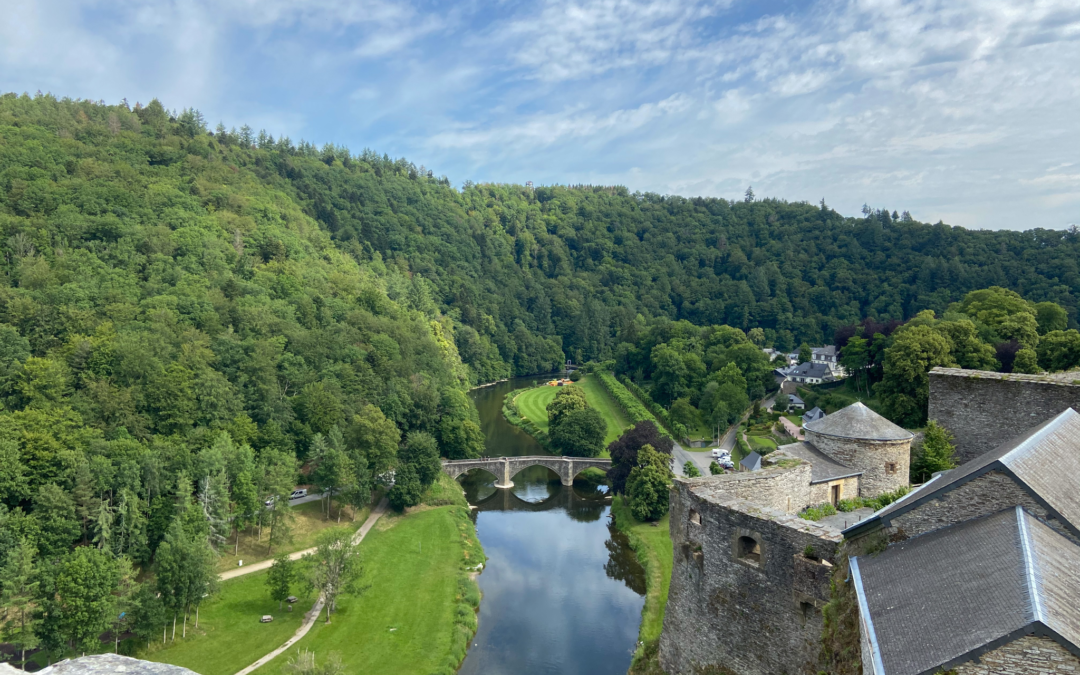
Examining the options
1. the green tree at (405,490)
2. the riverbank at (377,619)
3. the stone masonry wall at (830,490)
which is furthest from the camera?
the green tree at (405,490)

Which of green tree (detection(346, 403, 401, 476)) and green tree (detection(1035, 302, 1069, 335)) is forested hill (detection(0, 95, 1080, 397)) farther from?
green tree (detection(1035, 302, 1069, 335))

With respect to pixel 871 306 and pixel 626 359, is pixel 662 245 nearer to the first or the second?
pixel 871 306

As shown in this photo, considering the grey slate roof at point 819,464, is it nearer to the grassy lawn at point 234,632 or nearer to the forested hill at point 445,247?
the grassy lawn at point 234,632

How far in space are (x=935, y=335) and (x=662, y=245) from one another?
128 metres

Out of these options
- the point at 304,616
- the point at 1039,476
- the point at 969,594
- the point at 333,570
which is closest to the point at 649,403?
the point at 333,570

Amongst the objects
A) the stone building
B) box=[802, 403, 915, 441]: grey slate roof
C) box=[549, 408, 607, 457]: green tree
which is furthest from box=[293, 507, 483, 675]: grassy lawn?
box=[802, 403, 915, 441]: grey slate roof

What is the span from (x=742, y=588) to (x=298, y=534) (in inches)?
1371

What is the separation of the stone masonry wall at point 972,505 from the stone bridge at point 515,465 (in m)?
44.5

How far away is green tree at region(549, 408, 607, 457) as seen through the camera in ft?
180

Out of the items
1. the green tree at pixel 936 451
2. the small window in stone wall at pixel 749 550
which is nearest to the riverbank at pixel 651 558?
the green tree at pixel 936 451

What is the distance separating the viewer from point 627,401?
73.8 m

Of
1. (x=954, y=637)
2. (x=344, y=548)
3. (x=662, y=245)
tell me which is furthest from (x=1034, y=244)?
(x=954, y=637)

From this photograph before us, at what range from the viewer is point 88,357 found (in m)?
42.7

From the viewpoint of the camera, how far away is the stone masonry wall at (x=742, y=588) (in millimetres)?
10359
